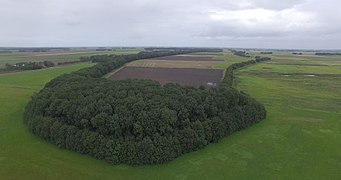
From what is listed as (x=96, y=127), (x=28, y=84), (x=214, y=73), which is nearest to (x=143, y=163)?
(x=96, y=127)

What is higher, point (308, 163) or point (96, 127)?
point (96, 127)

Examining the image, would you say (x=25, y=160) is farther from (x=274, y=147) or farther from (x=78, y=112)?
(x=274, y=147)

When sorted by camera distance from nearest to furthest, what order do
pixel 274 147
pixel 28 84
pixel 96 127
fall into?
pixel 96 127 < pixel 274 147 < pixel 28 84

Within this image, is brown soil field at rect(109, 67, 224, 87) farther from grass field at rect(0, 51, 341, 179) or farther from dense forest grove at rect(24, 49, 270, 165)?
dense forest grove at rect(24, 49, 270, 165)

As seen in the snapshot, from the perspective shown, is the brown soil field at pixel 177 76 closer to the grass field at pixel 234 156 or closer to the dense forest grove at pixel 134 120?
the grass field at pixel 234 156

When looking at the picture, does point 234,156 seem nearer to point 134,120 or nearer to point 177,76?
point 134,120

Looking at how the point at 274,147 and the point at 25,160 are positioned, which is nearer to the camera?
the point at 25,160

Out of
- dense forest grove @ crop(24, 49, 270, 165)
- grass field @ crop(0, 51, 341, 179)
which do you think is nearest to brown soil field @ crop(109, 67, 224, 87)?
grass field @ crop(0, 51, 341, 179)

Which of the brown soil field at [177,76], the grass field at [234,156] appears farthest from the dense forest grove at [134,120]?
the brown soil field at [177,76]

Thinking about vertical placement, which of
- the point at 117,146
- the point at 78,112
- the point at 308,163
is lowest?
the point at 308,163
